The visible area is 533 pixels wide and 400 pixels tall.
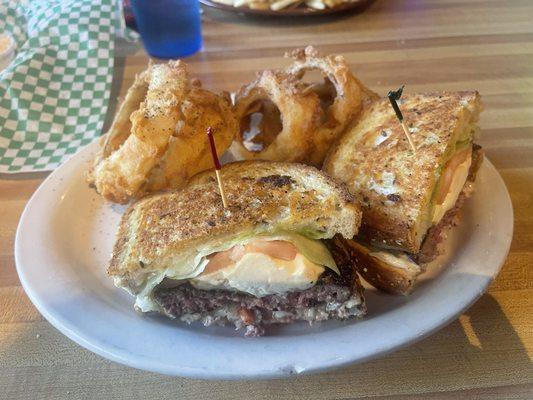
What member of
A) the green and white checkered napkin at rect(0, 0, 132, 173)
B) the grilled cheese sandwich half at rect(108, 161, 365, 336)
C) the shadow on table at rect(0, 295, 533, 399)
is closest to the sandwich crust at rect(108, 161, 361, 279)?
the grilled cheese sandwich half at rect(108, 161, 365, 336)

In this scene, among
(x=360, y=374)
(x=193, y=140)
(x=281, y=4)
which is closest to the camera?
(x=360, y=374)

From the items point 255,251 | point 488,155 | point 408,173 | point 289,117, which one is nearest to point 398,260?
point 408,173

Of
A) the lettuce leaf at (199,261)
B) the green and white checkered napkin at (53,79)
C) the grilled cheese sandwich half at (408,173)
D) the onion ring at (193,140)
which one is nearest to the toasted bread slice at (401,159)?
the grilled cheese sandwich half at (408,173)

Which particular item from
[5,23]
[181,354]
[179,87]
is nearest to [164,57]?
[5,23]

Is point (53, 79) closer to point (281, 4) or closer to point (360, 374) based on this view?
point (281, 4)

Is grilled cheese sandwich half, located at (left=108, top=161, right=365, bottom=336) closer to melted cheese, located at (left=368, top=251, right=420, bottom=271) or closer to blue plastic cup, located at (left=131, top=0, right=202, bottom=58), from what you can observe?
melted cheese, located at (left=368, top=251, right=420, bottom=271)

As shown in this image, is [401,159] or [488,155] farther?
[488,155]
